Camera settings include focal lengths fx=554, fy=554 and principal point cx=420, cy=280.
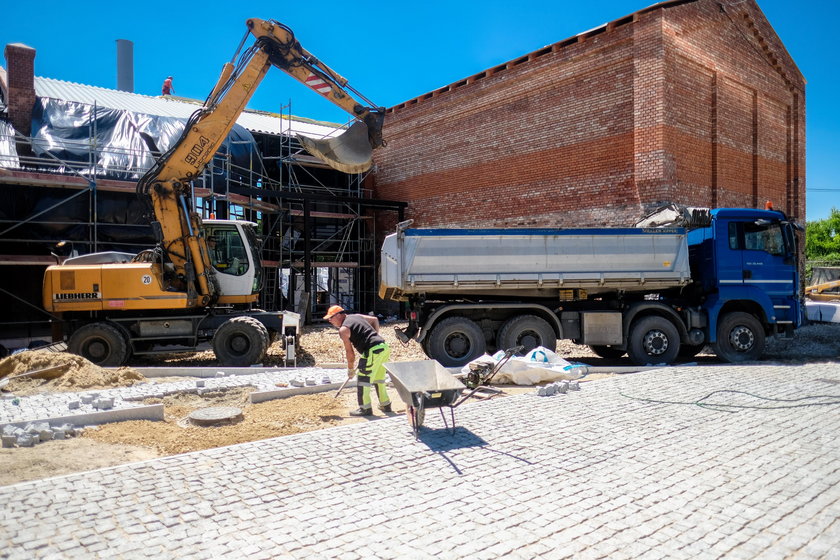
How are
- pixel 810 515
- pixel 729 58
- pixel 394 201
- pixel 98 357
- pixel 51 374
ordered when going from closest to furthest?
pixel 810 515
pixel 51 374
pixel 98 357
pixel 729 58
pixel 394 201

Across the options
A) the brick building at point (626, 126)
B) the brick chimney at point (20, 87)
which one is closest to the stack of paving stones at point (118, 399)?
the brick building at point (626, 126)

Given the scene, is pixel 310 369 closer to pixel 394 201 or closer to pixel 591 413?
pixel 591 413

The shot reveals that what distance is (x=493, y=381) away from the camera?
8711mm

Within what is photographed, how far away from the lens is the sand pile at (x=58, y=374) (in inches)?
330

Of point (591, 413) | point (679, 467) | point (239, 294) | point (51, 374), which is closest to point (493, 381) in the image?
point (591, 413)

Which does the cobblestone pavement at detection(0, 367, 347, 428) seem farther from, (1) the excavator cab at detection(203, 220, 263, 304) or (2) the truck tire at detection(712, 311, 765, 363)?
(2) the truck tire at detection(712, 311, 765, 363)

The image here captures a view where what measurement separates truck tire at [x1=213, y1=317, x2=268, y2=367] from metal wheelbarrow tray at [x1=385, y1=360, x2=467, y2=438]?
4.97m

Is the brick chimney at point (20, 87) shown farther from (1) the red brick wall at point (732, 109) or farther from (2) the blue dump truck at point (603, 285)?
(1) the red brick wall at point (732, 109)

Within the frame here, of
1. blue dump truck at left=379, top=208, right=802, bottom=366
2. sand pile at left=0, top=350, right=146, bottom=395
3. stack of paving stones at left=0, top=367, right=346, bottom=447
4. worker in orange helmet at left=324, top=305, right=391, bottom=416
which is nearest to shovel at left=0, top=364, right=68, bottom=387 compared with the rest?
sand pile at left=0, top=350, right=146, bottom=395

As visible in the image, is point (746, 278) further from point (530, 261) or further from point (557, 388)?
point (557, 388)

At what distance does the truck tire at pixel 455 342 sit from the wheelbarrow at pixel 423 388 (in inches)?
146

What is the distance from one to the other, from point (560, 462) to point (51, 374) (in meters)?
7.97

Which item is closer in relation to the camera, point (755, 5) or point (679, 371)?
point (679, 371)

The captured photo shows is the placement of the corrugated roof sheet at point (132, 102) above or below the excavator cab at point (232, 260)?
above
